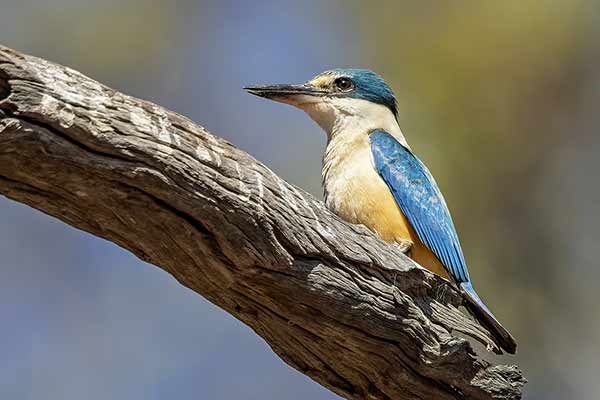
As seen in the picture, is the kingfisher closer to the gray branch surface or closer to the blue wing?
the blue wing

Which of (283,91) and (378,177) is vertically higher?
(283,91)

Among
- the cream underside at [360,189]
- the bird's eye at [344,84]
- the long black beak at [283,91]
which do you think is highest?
the bird's eye at [344,84]

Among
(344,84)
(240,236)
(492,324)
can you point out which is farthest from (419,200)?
(240,236)

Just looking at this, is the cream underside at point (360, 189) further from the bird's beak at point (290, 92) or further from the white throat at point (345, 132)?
the bird's beak at point (290, 92)

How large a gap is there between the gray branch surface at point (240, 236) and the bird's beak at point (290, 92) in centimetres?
184

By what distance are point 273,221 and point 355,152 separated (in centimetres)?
200

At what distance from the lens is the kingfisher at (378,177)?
602cm

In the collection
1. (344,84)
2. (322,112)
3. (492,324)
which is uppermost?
(344,84)

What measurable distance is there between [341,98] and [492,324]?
204 centimetres

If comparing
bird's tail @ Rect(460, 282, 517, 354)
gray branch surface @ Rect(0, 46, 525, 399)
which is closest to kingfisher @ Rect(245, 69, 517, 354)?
bird's tail @ Rect(460, 282, 517, 354)

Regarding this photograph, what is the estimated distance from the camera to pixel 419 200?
6254 millimetres

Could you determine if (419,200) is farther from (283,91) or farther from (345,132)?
(283,91)

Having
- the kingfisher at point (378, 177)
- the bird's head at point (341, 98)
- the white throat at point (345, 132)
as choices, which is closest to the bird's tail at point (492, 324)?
the kingfisher at point (378, 177)

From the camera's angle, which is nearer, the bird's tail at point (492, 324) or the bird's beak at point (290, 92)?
the bird's tail at point (492, 324)
